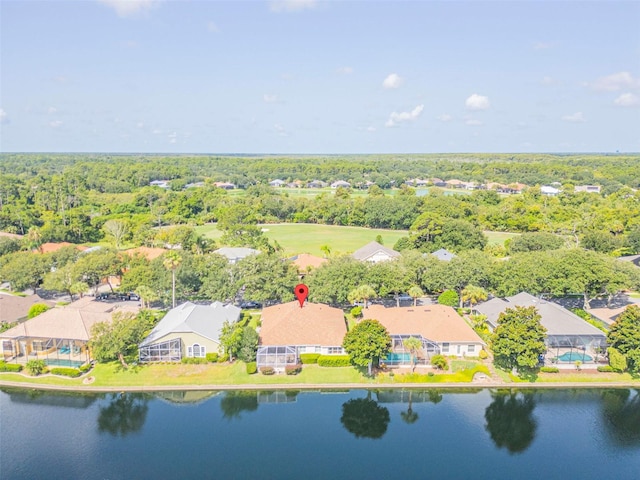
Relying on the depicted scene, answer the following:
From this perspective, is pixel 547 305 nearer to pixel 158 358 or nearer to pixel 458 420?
pixel 458 420

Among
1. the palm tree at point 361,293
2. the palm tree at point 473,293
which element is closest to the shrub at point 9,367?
the palm tree at point 361,293

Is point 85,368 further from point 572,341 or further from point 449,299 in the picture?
point 572,341

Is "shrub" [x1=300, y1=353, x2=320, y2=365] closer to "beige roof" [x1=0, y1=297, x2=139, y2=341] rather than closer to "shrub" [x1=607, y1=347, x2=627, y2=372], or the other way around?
"beige roof" [x1=0, y1=297, x2=139, y2=341]

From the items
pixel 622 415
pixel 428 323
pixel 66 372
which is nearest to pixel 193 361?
pixel 66 372

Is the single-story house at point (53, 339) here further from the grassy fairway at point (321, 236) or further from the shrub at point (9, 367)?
the grassy fairway at point (321, 236)

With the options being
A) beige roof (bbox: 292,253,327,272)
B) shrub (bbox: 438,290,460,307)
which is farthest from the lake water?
beige roof (bbox: 292,253,327,272)
